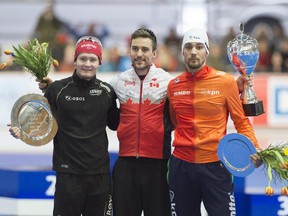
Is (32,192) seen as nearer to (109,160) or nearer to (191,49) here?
(109,160)

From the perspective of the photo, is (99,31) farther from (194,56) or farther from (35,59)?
(194,56)

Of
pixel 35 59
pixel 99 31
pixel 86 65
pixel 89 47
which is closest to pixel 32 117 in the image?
pixel 35 59

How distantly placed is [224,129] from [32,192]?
2.17 meters

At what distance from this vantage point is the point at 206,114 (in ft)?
20.3

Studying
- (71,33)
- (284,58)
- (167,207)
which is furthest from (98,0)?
(167,207)

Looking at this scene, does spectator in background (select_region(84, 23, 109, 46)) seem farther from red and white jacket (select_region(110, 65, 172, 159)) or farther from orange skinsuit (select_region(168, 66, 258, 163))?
orange skinsuit (select_region(168, 66, 258, 163))

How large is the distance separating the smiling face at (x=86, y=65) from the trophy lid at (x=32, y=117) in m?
0.40

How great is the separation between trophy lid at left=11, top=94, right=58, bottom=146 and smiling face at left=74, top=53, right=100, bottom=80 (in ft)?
1.30

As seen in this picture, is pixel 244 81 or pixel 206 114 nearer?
pixel 206 114

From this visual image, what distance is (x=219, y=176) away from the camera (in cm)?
615

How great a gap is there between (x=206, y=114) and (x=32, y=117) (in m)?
1.48

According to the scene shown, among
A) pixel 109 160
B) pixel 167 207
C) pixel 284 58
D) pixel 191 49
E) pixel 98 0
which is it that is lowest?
pixel 167 207

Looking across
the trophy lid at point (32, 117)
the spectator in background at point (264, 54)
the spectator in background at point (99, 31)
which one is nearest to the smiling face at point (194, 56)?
the trophy lid at point (32, 117)

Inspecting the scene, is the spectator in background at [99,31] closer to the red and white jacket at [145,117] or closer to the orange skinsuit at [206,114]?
the red and white jacket at [145,117]
